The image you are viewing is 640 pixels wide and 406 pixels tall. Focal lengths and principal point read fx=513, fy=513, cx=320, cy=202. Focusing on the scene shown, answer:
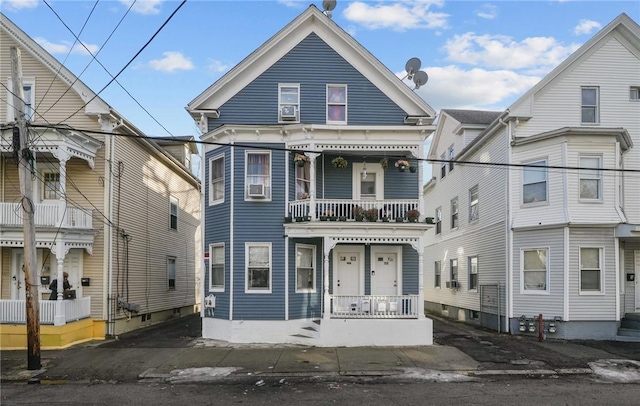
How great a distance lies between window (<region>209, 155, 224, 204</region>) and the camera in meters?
16.9

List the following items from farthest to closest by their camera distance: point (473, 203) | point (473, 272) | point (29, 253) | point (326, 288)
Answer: point (473, 203)
point (473, 272)
point (326, 288)
point (29, 253)

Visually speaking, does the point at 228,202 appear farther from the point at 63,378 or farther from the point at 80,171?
the point at 63,378

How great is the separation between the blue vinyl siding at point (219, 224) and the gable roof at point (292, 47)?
1779mm

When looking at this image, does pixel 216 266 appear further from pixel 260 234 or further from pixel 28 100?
pixel 28 100

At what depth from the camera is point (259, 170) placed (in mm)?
16500

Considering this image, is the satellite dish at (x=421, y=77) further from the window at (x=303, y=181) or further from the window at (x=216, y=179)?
the window at (x=216, y=179)

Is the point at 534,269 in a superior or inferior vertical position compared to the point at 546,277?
superior

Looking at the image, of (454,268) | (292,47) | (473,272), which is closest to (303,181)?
(292,47)

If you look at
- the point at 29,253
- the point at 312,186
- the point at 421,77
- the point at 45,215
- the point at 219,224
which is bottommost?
the point at 29,253

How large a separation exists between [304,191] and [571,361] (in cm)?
907

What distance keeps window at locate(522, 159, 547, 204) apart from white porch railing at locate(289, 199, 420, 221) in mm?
4127

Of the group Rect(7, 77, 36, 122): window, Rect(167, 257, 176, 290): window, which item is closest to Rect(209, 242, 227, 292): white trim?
Rect(167, 257, 176, 290): window

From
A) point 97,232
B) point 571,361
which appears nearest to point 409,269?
point 571,361

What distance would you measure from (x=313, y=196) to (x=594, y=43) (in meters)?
11.1
